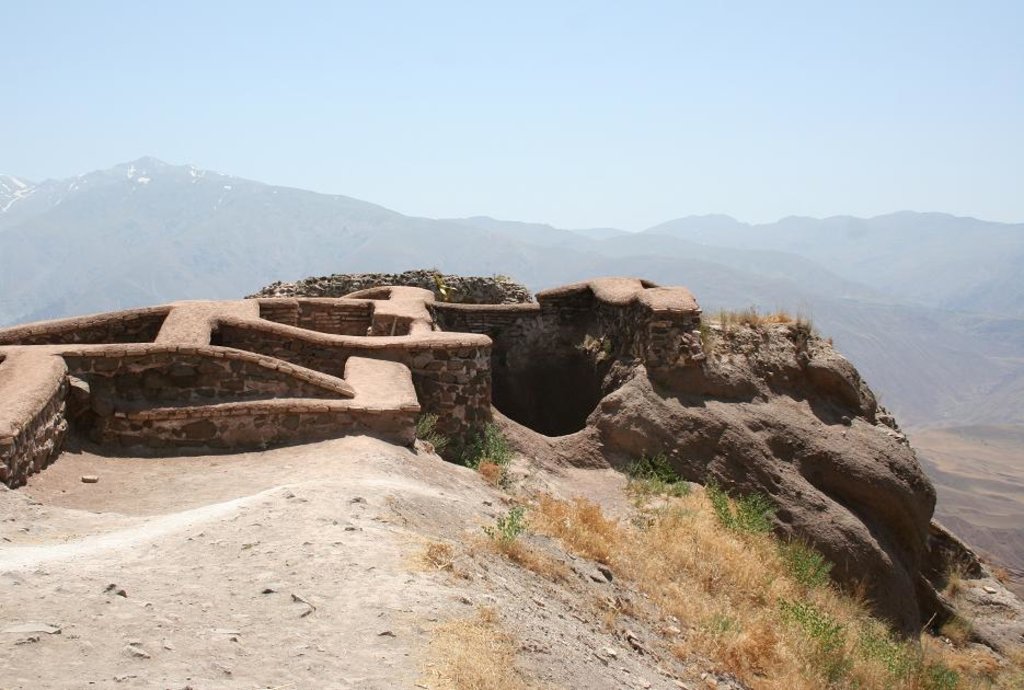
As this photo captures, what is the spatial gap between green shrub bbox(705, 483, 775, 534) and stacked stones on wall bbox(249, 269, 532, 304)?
21.9ft

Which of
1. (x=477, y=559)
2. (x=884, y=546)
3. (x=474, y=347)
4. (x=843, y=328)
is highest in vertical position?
(x=474, y=347)

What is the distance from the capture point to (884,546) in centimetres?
1181

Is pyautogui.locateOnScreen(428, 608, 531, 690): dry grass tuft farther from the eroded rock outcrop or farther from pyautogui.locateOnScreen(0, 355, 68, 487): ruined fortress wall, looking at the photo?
the eroded rock outcrop

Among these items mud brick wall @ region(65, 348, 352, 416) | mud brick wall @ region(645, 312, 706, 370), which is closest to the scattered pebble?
mud brick wall @ region(65, 348, 352, 416)

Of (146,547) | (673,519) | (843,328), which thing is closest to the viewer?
(146,547)

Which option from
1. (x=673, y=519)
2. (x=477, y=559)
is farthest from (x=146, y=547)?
(x=673, y=519)

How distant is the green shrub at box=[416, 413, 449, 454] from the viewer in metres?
10.1

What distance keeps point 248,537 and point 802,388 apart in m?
9.07

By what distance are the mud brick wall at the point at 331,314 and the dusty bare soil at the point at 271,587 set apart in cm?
539

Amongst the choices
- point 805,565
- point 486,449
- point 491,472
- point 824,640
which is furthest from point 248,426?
point 805,565

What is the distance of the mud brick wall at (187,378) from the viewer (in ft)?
29.8

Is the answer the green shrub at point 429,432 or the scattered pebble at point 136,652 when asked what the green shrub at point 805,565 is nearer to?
the green shrub at point 429,432

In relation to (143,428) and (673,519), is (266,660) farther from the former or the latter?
(673,519)

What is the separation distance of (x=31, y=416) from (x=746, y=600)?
20.9 ft
